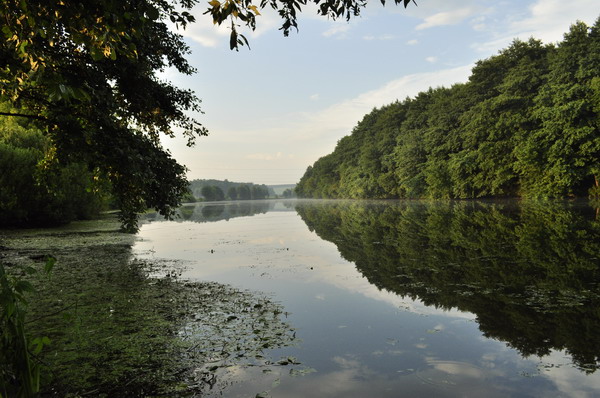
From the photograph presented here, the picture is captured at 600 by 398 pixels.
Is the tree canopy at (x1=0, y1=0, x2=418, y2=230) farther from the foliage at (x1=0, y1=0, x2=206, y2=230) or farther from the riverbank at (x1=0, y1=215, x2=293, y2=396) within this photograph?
the riverbank at (x1=0, y1=215, x2=293, y2=396)

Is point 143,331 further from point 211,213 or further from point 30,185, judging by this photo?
point 211,213

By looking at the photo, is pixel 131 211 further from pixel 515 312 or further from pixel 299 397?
pixel 515 312

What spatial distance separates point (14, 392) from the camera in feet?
8.93

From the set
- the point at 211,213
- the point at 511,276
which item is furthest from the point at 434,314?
the point at 211,213

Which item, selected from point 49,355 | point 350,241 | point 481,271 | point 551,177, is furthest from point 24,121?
point 551,177

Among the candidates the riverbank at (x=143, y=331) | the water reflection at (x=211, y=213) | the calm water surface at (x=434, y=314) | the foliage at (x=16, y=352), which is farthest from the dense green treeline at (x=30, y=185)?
the foliage at (x=16, y=352)

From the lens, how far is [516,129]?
54.2 meters

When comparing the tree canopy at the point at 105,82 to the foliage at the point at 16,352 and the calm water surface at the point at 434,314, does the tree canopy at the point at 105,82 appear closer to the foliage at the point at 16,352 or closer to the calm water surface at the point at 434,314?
the foliage at the point at 16,352

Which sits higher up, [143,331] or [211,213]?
[211,213]

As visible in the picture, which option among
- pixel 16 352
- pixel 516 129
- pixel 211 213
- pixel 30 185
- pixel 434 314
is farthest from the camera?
pixel 211 213

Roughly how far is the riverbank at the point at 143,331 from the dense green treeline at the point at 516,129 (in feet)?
163

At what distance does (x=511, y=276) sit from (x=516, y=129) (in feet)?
173

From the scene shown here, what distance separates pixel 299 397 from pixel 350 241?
54.7 ft

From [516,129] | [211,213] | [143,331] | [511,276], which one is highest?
[516,129]
